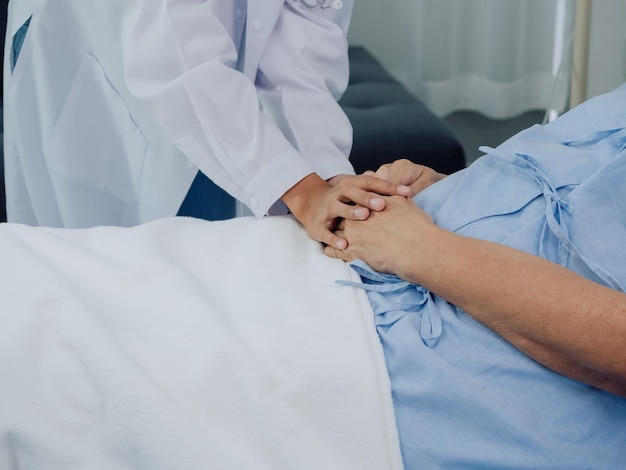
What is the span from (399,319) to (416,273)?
0.07m

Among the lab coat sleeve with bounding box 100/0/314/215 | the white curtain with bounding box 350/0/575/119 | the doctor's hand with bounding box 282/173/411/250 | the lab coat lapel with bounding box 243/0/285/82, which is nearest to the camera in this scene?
the doctor's hand with bounding box 282/173/411/250

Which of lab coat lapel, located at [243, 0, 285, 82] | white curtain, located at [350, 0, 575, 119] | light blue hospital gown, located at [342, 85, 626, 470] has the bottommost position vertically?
white curtain, located at [350, 0, 575, 119]

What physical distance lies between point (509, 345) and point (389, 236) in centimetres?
24

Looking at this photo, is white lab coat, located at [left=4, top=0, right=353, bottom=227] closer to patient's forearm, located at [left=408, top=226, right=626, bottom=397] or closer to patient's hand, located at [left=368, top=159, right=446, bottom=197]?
patient's hand, located at [left=368, top=159, right=446, bottom=197]

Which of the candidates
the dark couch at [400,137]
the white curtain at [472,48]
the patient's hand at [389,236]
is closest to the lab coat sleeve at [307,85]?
the patient's hand at [389,236]

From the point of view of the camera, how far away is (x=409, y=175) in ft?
4.62

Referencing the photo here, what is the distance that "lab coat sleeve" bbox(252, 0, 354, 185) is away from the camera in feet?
5.05

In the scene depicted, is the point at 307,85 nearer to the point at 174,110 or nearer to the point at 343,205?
the point at 174,110

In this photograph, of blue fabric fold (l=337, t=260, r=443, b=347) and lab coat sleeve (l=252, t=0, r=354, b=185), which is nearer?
blue fabric fold (l=337, t=260, r=443, b=347)

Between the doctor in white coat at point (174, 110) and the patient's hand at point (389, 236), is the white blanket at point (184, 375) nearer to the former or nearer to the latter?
the patient's hand at point (389, 236)

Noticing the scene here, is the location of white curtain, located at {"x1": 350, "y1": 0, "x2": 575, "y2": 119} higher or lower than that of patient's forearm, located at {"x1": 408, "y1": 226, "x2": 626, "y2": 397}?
lower

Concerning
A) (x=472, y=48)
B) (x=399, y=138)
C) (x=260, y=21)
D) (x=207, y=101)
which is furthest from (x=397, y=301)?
(x=472, y=48)

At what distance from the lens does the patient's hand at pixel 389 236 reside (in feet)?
3.73

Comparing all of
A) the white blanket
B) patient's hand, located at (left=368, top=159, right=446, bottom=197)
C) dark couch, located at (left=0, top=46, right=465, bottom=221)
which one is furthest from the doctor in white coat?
dark couch, located at (left=0, top=46, right=465, bottom=221)
